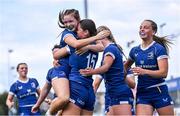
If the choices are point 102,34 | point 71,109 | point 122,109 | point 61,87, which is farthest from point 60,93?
point 122,109

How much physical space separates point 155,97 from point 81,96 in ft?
5.36

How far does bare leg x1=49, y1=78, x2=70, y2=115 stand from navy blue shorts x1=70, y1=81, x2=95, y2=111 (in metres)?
0.10

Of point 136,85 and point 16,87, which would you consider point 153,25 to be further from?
point 16,87

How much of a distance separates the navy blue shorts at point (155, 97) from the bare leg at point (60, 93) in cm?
164

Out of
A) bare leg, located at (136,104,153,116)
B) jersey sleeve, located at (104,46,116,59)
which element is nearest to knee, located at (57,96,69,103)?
jersey sleeve, located at (104,46,116,59)

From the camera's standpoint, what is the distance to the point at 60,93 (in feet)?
32.4

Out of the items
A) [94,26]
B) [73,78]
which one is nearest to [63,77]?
[73,78]

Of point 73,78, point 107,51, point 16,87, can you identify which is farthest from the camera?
point 16,87

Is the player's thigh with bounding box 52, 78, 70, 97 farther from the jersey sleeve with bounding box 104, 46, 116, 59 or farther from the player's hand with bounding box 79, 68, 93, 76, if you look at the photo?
the jersey sleeve with bounding box 104, 46, 116, 59

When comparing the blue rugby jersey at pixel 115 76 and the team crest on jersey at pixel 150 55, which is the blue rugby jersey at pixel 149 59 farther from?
the blue rugby jersey at pixel 115 76

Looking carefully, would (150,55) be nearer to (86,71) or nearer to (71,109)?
(86,71)

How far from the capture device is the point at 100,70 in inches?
407

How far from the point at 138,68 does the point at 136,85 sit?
3.15 ft

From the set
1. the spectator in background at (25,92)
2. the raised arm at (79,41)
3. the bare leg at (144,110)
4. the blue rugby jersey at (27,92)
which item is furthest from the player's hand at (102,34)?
the blue rugby jersey at (27,92)
